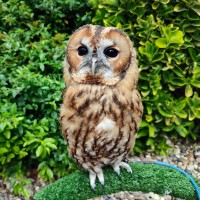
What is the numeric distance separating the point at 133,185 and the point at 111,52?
615mm

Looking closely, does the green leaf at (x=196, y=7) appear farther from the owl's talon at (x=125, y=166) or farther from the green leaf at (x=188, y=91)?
the owl's talon at (x=125, y=166)

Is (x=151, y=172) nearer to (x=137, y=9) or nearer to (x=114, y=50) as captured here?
(x=114, y=50)

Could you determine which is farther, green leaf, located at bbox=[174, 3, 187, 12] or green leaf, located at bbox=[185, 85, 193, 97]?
green leaf, located at bbox=[185, 85, 193, 97]

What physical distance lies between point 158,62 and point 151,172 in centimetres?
110

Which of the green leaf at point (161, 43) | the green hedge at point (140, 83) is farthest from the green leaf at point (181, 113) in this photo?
the green leaf at point (161, 43)

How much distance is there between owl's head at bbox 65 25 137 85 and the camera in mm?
1560

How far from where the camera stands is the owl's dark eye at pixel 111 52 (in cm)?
159

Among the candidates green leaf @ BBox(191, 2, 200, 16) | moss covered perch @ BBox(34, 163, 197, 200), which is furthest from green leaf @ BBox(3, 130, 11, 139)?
green leaf @ BBox(191, 2, 200, 16)

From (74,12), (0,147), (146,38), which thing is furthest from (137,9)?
Result: (0,147)

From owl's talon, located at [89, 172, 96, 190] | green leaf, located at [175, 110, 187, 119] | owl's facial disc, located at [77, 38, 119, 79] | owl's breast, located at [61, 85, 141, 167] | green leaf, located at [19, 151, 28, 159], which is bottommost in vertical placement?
green leaf, located at [19, 151, 28, 159]

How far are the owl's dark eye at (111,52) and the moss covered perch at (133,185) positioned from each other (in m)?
0.56

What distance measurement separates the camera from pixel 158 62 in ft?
9.31

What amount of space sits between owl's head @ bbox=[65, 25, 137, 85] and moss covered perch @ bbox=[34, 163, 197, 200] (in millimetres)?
457

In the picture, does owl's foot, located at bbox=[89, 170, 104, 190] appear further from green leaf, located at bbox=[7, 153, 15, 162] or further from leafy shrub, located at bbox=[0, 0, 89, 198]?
green leaf, located at bbox=[7, 153, 15, 162]
